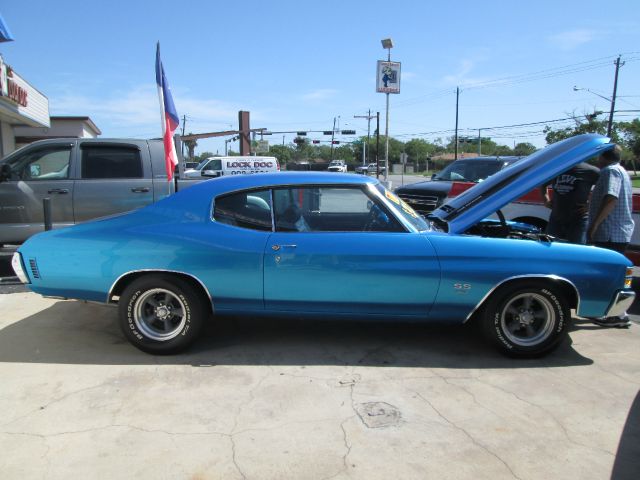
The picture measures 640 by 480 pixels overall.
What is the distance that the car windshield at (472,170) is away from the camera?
912 centimetres

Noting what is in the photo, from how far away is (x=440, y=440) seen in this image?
106 inches

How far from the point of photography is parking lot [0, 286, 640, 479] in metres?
2.46

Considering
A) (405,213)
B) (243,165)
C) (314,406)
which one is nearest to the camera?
(314,406)

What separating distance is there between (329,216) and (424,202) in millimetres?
4785

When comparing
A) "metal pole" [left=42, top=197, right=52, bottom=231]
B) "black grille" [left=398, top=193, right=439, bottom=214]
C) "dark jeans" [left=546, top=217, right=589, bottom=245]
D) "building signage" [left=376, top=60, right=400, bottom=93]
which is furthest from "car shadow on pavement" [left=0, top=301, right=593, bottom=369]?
"building signage" [left=376, top=60, right=400, bottom=93]

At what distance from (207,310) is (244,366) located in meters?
0.55

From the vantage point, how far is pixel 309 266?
3.53 m

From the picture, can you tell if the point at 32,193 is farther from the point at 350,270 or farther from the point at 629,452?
the point at 629,452

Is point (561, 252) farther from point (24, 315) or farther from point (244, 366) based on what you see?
point (24, 315)

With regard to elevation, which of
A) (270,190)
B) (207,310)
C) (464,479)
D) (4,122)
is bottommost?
(464,479)

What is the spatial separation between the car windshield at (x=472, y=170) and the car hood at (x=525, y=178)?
16.3ft

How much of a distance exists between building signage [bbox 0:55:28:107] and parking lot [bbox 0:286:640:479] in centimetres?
1051

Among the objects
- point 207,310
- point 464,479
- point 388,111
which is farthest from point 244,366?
point 388,111

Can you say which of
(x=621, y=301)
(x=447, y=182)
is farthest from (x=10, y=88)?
(x=621, y=301)
